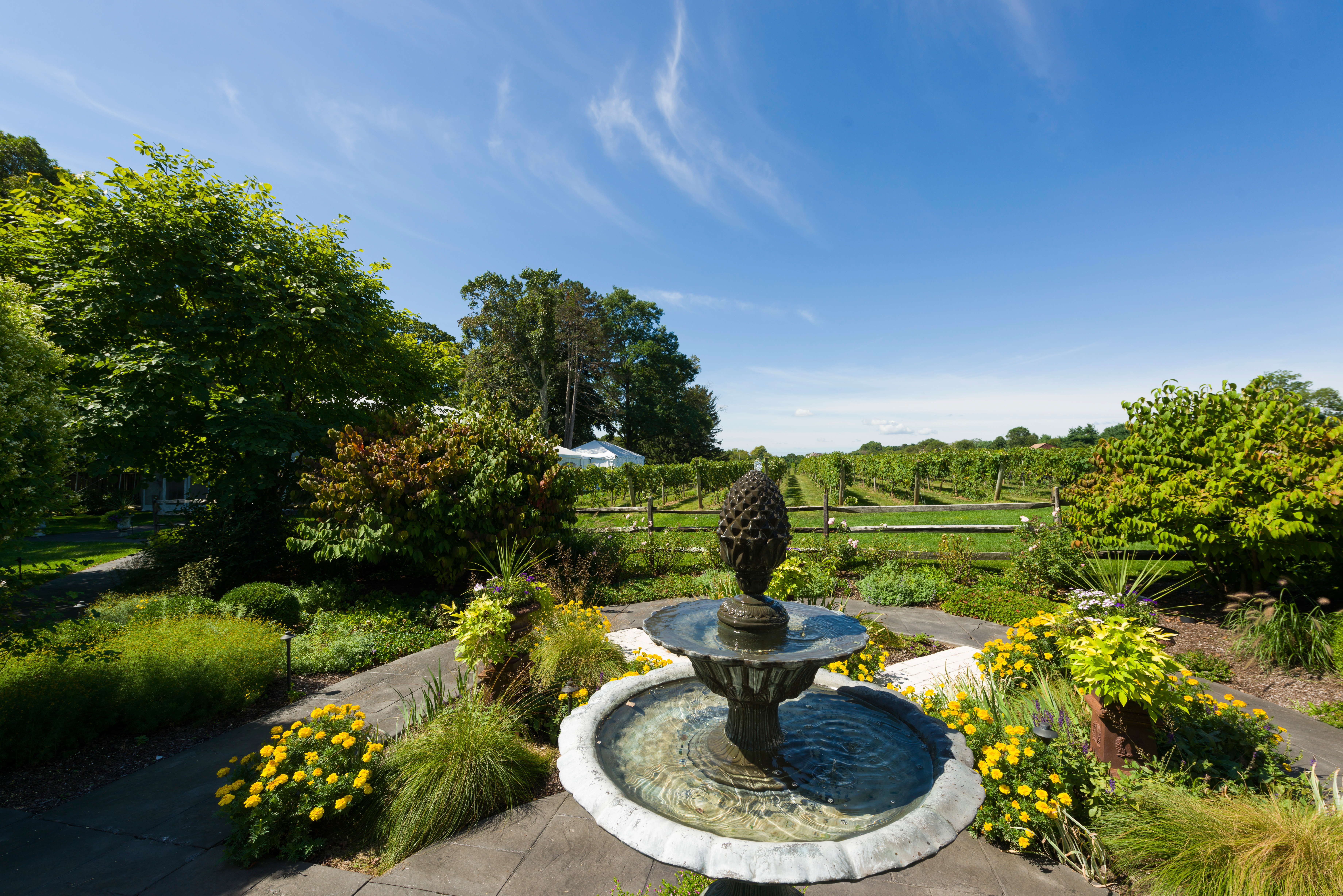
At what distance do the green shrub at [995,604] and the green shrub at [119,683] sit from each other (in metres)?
8.99

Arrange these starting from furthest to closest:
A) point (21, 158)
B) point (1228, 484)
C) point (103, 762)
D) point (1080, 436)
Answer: point (1080, 436) < point (21, 158) < point (1228, 484) < point (103, 762)

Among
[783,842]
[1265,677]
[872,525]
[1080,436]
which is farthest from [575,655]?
[1080,436]

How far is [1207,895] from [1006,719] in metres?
1.35

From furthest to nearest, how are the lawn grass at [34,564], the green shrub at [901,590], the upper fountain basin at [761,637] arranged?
the green shrub at [901,590], the lawn grass at [34,564], the upper fountain basin at [761,637]

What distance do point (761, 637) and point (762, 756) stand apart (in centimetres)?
68

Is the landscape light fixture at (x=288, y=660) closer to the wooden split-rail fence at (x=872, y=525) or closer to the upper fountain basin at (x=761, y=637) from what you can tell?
the upper fountain basin at (x=761, y=637)

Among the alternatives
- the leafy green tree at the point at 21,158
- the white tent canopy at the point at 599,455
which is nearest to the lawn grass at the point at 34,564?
the white tent canopy at the point at 599,455

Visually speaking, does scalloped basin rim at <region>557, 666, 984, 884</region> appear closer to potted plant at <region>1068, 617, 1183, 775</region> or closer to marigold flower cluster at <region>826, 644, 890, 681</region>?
potted plant at <region>1068, 617, 1183, 775</region>

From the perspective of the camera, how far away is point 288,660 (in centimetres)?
490

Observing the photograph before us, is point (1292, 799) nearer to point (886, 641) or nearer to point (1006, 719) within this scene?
point (1006, 719)

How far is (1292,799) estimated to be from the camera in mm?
2914

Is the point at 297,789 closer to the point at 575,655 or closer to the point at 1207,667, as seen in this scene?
the point at 575,655

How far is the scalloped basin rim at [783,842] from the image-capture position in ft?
5.12

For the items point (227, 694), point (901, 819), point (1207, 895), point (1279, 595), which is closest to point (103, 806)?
point (227, 694)
